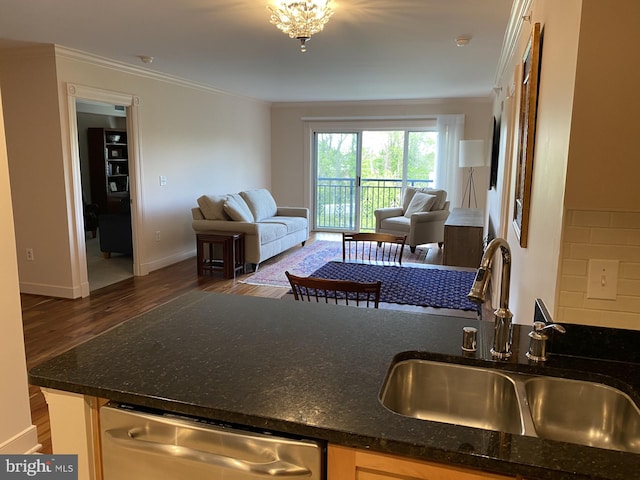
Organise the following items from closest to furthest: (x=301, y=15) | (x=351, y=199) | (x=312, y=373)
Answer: (x=312, y=373) < (x=301, y=15) < (x=351, y=199)

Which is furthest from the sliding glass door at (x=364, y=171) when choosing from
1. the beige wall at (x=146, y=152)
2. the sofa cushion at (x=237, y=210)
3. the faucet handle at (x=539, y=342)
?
the faucet handle at (x=539, y=342)

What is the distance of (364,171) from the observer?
8531mm

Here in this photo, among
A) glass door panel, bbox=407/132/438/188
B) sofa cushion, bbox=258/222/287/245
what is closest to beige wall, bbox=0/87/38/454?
sofa cushion, bbox=258/222/287/245

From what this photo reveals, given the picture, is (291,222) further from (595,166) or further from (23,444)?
(595,166)

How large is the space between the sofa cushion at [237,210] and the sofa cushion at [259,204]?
0.27 metres

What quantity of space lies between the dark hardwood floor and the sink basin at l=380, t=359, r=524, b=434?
1968 millimetres

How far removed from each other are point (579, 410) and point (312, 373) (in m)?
0.71

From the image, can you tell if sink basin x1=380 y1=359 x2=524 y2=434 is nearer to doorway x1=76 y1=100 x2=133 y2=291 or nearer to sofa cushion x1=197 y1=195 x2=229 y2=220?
sofa cushion x1=197 y1=195 x2=229 y2=220

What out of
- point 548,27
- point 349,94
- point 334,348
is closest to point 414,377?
point 334,348

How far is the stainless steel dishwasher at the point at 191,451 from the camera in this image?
40.4 inches

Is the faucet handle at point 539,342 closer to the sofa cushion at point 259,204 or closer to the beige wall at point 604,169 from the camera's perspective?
the beige wall at point 604,169

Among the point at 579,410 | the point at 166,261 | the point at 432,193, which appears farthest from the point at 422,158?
the point at 579,410

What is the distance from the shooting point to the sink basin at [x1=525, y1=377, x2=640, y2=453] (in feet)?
3.92

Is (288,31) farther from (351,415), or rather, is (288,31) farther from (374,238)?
(351,415)
